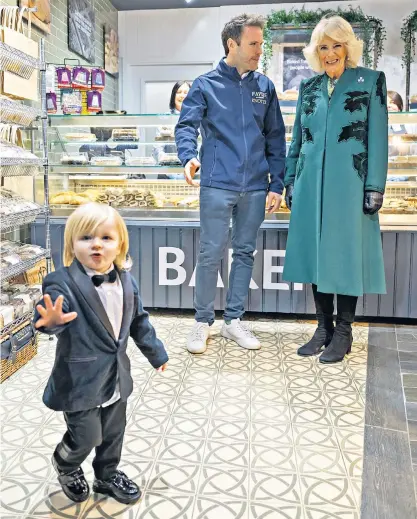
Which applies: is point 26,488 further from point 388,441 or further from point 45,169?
point 45,169

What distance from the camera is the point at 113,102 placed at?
7.24 meters

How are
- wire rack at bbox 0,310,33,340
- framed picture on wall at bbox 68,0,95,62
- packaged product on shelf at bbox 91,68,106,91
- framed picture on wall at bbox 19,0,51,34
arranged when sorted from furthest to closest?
framed picture on wall at bbox 68,0,95,62, framed picture on wall at bbox 19,0,51,34, packaged product on shelf at bbox 91,68,106,91, wire rack at bbox 0,310,33,340

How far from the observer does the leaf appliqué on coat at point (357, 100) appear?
9.13 feet

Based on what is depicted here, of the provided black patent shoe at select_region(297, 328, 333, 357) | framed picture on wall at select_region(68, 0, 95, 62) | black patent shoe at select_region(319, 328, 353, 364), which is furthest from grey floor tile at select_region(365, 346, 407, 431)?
framed picture on wall at select_region(68, 0, 95, 62)

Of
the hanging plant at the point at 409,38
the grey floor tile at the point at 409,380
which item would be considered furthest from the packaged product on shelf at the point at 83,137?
the hanging plant at the point at 409,38

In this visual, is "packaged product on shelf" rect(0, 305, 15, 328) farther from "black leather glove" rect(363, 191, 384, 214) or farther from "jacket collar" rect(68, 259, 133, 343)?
"black leather glove" rect(363, 191, 384, 214)

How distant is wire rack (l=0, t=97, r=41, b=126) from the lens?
264 centimetres

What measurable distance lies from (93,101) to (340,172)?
1.94 metres

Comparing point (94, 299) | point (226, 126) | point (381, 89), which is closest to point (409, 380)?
point (381, 89)

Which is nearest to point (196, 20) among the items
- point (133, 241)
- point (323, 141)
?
point (133, 241)

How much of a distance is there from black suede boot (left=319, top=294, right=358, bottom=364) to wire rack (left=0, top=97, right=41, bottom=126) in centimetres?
188

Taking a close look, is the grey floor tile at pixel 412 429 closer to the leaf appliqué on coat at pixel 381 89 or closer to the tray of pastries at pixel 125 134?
the leaf appliqué on coat at pixel 381 89

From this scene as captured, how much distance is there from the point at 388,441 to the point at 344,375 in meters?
0.68

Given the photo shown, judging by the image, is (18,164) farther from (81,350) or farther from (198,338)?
(81,350)
